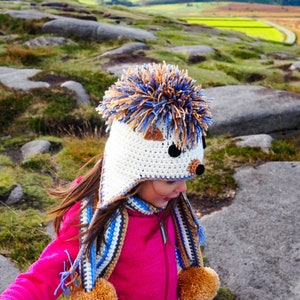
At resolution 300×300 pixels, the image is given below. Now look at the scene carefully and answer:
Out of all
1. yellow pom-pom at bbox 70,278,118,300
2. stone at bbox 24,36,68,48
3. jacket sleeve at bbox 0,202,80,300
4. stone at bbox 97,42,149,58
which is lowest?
stone at bbox 24,36,68,48

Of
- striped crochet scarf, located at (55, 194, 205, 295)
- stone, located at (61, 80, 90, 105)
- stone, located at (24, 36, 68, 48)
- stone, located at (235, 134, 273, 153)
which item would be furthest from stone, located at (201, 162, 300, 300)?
stone, located at (24, 36, 68, 48)

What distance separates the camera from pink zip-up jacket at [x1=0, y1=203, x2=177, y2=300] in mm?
2734

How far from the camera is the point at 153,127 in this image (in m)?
2.65

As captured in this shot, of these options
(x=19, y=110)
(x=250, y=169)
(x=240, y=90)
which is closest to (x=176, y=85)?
(x=250, y=169)

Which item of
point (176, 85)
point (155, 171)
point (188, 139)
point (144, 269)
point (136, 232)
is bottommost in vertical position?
point (144, 269)

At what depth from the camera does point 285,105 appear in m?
10.2

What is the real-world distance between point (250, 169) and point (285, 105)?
3.67m

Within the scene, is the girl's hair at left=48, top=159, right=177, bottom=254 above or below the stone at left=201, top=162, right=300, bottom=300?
above

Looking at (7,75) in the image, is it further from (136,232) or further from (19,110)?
(136,232)

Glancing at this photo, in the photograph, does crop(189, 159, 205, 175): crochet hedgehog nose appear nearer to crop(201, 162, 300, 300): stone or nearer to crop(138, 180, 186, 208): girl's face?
crop(138, 180, 186, 208): girl's face

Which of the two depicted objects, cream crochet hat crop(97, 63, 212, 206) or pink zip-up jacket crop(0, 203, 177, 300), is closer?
cream crochet hat crop(97, 63, 212, 206)

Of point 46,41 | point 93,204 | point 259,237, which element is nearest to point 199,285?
point 93,204

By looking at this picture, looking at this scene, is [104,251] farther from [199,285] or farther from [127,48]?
[127,48]

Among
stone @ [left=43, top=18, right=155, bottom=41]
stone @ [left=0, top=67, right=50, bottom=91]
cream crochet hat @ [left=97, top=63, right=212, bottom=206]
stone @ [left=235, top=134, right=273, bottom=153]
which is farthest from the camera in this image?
stone @ [left=43, top=18, right=155, bottom=41]
